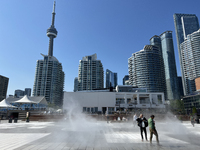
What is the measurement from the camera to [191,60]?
584ft

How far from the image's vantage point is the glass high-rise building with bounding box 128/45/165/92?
145 meters

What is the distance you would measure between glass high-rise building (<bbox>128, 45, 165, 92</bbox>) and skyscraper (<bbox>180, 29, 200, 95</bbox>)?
55001mm

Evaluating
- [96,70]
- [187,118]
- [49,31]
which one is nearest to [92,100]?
[187,118]

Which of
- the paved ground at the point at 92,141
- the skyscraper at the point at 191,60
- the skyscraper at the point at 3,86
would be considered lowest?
the paved ground at the point at 92,141

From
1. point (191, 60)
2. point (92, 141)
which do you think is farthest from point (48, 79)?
point (191, 60)

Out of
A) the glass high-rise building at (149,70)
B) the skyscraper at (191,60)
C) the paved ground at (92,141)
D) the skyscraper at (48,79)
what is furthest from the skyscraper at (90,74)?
the paved ground at (92,141)

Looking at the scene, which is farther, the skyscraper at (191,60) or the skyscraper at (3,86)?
the skyscraper at (191,60)

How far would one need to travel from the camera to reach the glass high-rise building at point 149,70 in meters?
145

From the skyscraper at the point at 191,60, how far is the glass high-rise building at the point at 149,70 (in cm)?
5500

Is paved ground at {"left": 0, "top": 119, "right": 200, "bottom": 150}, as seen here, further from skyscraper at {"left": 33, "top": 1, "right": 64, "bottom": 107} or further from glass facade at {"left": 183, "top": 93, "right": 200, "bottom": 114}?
skyscraper at {"left": 33, "top": 1, "right": 64, "bottom": 107}

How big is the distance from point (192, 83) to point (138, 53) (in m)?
91.3

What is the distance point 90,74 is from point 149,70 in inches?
2498

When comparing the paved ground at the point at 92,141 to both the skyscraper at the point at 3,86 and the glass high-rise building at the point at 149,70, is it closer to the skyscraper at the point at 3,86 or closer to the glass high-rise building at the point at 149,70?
the glass high-rise building at the point at 149,70

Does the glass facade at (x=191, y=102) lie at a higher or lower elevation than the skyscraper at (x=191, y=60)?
lower
